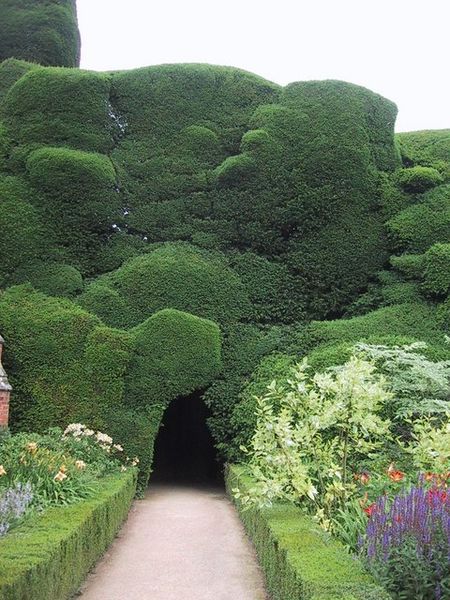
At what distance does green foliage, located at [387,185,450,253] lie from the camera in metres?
18.8

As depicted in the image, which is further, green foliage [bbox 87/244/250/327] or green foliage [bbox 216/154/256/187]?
green foliage [bbox 216/154/256/187]

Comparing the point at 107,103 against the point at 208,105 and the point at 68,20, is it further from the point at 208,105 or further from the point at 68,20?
the point at 68,20

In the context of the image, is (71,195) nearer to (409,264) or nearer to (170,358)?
(170,358)

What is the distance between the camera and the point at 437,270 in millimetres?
17516

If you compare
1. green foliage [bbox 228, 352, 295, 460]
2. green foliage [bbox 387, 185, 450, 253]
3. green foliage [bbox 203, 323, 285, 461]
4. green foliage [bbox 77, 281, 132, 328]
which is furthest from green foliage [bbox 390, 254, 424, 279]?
green foliage [bbox 77, 281, 132, 328]

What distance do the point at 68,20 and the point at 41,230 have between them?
343 inches

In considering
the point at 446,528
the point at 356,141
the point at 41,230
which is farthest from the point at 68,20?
the point at 446,528

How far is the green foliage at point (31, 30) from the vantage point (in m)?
22.1

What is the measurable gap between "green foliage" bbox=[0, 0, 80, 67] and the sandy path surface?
15.8m

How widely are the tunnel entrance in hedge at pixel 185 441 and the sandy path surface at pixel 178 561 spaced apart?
30.0ft

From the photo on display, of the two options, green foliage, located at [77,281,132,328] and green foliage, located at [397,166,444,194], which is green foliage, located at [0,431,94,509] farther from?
green foliage, located at [397,166,444,194]

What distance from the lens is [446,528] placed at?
4555mm

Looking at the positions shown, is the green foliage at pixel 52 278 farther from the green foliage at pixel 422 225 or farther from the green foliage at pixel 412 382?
the green foliage at pixel 422 225

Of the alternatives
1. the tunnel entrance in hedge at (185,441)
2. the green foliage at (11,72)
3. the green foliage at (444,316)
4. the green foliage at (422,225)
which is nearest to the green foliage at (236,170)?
the green foliage at (422,225)
